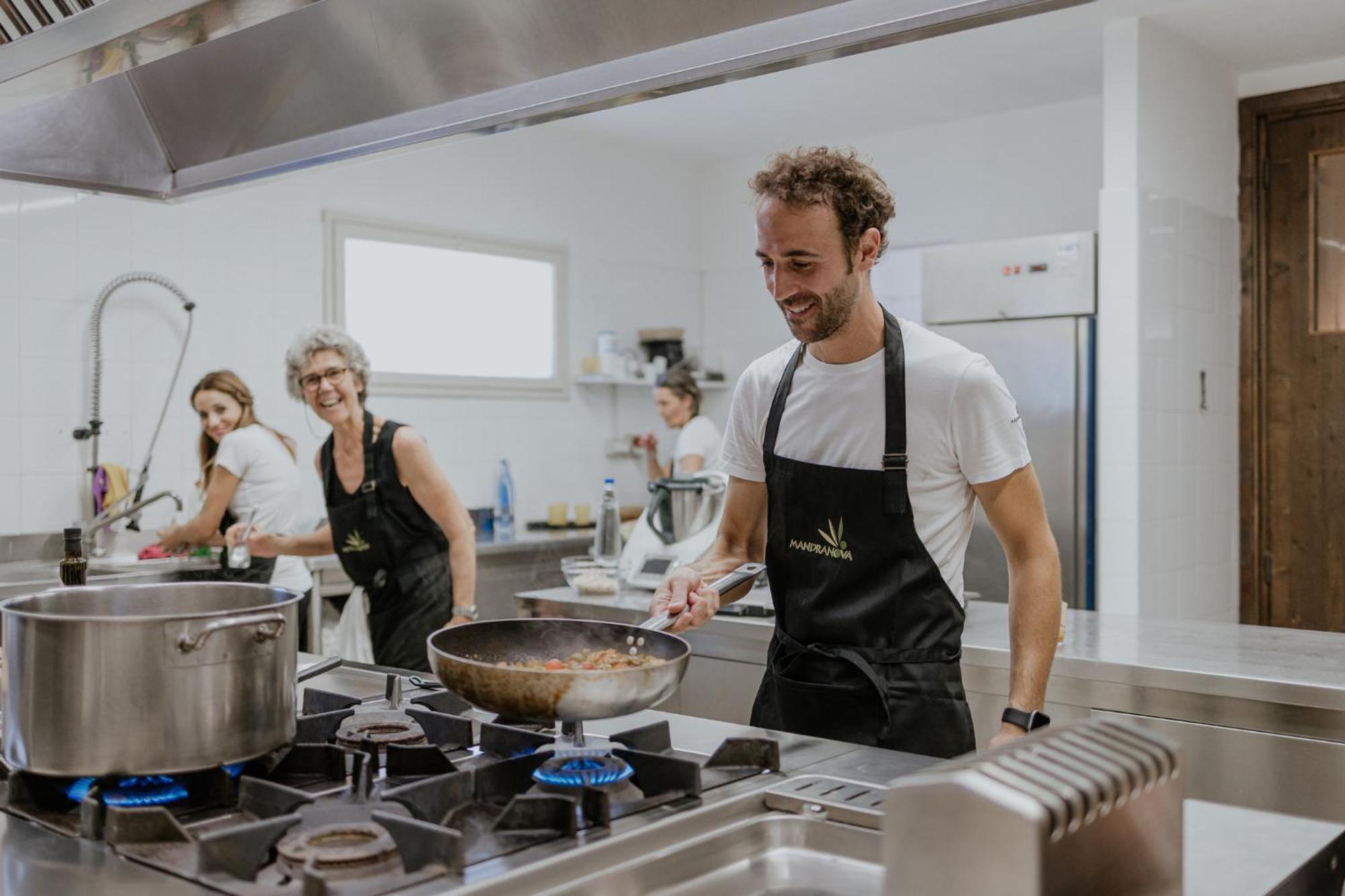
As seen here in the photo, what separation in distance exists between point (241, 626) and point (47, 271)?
3887 millimetres

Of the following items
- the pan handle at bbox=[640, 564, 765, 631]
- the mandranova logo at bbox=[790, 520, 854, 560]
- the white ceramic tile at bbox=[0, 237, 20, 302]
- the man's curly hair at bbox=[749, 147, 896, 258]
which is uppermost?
the white ceramic tile at bbox=[0, 237, 20, 302]

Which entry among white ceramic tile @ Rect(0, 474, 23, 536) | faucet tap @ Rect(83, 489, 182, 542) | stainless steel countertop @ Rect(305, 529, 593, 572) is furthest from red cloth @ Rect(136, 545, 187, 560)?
stainless steel countertop @ Rect(305, 529, 593, 572)

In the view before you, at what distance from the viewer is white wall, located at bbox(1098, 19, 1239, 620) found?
180 inches

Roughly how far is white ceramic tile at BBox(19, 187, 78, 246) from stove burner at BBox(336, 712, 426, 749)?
11.9 ft

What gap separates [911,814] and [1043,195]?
5.46 m

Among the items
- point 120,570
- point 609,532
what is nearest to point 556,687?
point 609,532

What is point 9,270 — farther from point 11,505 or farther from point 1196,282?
point 1196,282

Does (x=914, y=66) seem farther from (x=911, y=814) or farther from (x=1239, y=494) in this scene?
(x=911, y=814)

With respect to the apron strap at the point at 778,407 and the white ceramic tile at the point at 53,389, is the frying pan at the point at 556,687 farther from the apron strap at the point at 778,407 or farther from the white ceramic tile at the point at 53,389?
the white ceramic tile at the point at 53,389

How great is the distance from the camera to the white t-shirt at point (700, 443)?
567 centimetres

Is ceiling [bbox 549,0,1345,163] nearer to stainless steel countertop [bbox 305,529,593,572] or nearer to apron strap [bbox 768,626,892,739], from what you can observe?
stainless steel countertop [bbox 305,529,593,572]

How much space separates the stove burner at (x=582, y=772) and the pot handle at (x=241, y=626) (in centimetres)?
31

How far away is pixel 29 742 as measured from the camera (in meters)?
1.21

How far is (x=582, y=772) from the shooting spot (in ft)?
4.17
